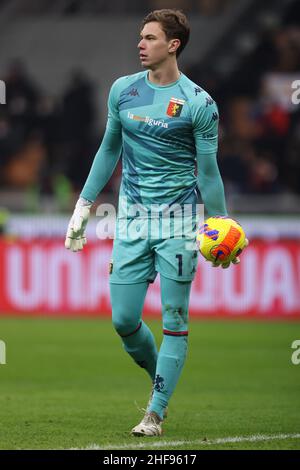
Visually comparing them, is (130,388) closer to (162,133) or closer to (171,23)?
(162,133)

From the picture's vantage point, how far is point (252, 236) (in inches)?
755

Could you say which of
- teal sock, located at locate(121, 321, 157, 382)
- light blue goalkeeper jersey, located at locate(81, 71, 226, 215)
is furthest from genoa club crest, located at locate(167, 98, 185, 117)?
teal sock, located at locate(121, 321, 157, 382)

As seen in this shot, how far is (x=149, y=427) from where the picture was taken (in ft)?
25.1

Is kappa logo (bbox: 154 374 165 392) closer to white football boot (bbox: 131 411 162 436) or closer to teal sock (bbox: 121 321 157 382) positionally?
white football boot (bbox: 131 411 162 436)

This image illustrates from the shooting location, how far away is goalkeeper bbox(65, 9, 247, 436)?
7.84 m

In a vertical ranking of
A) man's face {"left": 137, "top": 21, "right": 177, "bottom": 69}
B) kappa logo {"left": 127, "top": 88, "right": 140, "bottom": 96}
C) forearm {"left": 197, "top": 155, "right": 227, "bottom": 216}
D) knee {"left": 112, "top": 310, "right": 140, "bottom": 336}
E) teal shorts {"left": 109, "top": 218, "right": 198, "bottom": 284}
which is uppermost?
man's face {"left": 137, "top": 21, "right": 177, "bottom": 69}

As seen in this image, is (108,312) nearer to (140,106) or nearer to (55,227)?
(55,227)

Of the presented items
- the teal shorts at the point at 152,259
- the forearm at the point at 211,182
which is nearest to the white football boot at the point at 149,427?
the teal shorts at the point at 152,259

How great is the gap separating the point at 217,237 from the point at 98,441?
1.54m

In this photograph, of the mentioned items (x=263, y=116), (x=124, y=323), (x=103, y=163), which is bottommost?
(x=124, y=323)

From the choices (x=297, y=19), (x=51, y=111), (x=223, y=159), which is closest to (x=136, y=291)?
(x=223, y=159)

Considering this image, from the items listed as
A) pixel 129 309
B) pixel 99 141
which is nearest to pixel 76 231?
pixel 129 309

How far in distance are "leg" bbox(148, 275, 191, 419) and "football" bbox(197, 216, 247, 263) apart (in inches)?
10.5

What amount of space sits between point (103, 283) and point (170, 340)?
9.76 metres
